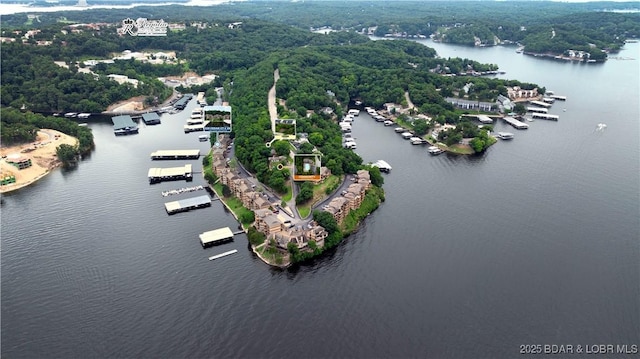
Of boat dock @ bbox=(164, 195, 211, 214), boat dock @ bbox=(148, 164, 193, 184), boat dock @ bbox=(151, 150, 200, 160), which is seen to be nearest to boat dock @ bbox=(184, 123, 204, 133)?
boat dock @ bbox=(151, 150, 200, 160)

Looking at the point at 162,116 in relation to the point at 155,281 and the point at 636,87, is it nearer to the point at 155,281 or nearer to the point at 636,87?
the point at 155,281

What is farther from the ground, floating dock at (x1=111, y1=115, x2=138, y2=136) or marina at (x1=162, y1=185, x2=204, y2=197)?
floating dock at (x1=111, y1=115, x2=138, y2=136)

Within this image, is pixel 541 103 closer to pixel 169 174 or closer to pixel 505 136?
pixel 505 136

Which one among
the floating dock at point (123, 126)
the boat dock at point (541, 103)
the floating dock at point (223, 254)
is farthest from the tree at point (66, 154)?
the boat dock at point (541, 103)

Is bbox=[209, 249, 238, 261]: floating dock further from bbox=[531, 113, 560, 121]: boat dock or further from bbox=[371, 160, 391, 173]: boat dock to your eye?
bbox=[531, 113, 560, 121]: boat dock

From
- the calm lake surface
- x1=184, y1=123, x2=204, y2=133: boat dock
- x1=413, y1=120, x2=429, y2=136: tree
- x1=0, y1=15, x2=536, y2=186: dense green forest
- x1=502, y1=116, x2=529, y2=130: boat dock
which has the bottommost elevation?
the calm lake surface

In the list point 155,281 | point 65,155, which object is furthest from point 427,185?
point 65,155
